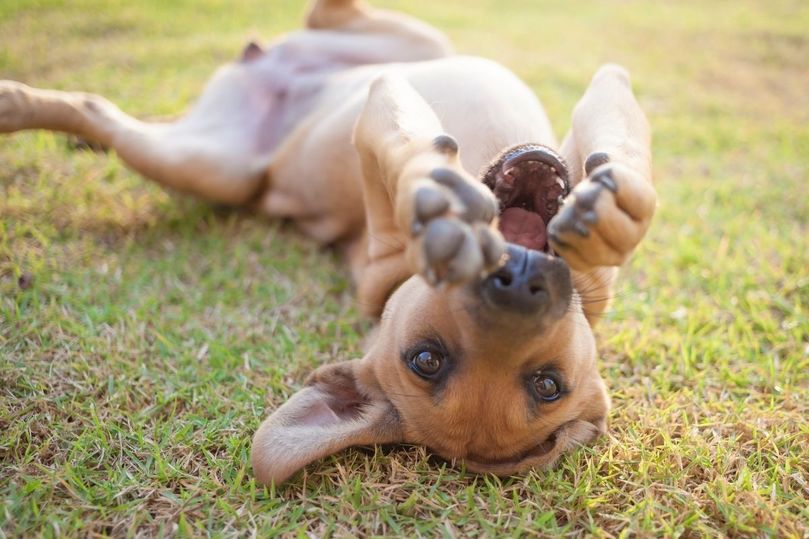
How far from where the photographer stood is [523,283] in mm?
2115

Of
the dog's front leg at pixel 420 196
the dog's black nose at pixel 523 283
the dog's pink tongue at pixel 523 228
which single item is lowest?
the dog's pink tongue at pixel 523 228

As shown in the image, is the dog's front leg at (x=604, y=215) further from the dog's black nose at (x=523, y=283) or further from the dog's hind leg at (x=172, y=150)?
the dog's hind leg at (x=172, y=150)

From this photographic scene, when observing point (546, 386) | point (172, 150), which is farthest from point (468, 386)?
point (172, 150)

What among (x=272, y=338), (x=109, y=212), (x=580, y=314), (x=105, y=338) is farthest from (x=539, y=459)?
(x=109, y=212)

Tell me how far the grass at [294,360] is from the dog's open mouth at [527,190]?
93 cm

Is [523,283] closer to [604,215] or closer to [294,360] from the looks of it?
[604,215]

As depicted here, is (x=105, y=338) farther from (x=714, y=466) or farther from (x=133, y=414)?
(x=714, y=466)

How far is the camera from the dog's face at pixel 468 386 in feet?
7.33

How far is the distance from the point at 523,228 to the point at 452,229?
920 mm

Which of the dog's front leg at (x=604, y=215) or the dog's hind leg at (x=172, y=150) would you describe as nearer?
the dog's front leg at (x=604, y=215)

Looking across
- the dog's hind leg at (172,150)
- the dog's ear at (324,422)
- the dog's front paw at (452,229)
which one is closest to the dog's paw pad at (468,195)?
the dog's front paw at (452,229)

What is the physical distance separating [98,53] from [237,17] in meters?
2.42

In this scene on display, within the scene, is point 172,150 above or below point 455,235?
below

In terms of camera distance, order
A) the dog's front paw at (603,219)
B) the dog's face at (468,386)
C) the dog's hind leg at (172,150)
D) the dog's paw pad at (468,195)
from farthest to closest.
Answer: the dog's hind leg at (172,150)
the dog's face at (468,386)
the dog's front paw at (603,219)
the dog's paw pad at (468,195)
